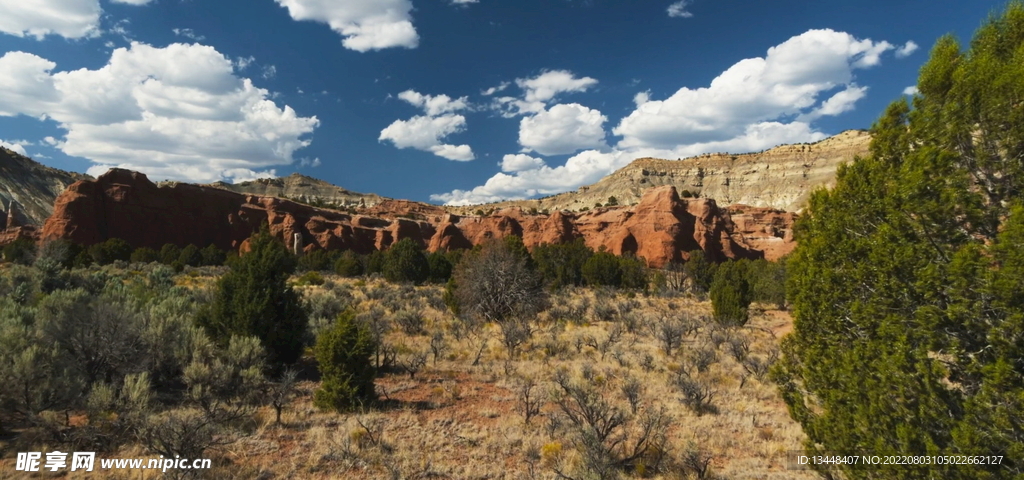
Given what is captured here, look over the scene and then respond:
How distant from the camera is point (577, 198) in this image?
98125 mm

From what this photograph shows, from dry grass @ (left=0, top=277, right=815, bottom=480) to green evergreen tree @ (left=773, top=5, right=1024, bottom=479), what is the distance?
8.60 ft

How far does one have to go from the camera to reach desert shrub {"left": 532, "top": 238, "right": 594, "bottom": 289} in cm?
3622

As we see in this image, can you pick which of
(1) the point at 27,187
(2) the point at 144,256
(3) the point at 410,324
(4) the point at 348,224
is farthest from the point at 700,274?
(1) the point at 27,187

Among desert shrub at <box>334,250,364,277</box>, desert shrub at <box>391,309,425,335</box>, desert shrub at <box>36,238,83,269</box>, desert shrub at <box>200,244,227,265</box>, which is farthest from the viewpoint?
desert shrub at <box>200,244,227,265</box>

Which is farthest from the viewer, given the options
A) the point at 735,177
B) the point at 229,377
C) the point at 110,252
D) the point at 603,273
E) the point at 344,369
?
the point at 735,177

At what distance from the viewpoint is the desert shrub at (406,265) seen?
3347cm

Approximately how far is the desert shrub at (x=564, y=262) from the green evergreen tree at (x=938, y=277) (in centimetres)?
2924

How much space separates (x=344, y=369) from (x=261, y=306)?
10.6 ft

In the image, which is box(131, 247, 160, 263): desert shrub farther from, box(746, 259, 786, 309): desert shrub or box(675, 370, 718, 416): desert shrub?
box(746, 259, 786, 309): desert shrub

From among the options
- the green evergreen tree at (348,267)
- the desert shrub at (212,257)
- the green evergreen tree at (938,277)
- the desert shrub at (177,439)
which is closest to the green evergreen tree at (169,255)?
the desert shrub at (212,257)

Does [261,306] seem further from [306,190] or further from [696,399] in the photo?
[306,190]

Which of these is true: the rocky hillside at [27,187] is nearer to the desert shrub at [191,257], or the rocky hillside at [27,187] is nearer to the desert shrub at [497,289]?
the desert shrub at [191,257]

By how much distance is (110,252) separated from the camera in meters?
41.1

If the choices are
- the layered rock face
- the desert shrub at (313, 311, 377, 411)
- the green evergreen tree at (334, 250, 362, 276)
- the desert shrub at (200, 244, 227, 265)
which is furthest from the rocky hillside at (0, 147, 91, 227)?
the desert shrub at (313, 311, 377, 411)
